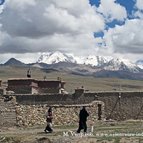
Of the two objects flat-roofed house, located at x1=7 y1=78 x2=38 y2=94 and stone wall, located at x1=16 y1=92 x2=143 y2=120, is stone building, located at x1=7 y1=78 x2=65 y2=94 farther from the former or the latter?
stone wall, located at x1=16 y1=92 x2=143 y2=120

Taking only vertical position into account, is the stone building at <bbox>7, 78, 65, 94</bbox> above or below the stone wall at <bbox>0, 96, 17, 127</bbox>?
above

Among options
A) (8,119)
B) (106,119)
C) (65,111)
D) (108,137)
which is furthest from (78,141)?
(106,119)

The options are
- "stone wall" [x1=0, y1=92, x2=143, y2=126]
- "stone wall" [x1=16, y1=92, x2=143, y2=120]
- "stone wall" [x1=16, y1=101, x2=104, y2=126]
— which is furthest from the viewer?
"stone wall" [x1=16, y1=92, x2=143, y2=120]

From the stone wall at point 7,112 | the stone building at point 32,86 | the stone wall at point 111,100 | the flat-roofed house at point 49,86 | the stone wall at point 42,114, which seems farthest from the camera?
the flat-roofed house at point 49,86

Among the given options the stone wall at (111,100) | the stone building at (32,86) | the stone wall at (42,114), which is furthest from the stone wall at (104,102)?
the stone building at (32,86)

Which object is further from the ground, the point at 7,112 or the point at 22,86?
the point at 22,86

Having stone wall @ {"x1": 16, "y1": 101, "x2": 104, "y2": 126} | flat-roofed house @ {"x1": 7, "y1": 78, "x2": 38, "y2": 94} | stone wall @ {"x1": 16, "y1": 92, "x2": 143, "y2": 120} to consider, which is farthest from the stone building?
stone wall @ {"x1": 16, "y1": 101, "x2": 104, "y2": 126}

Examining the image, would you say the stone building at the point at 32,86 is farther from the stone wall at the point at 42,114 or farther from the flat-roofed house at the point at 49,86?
the stone wall at the point at 42,114

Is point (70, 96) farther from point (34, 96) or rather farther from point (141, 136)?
point (141, 136)

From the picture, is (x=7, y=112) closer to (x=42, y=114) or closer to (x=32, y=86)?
(x=42, y=114)

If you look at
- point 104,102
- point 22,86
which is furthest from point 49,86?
point 104,102

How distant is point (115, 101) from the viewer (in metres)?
56.9

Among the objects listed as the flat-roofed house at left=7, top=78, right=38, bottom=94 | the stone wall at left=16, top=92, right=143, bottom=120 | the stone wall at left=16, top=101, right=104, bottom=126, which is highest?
the flat-roofed house at left=7, top=78, right=38, bottom=94

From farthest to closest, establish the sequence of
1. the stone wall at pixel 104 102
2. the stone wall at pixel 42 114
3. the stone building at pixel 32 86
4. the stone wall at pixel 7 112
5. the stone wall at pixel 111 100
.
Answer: the stone building at pixel 32 86 → the stone wall at pixel 111 100 → the stone wall at pixel 104 102 → the stone wall at pixel 42 114 → the stone wall at pixel 7 112
